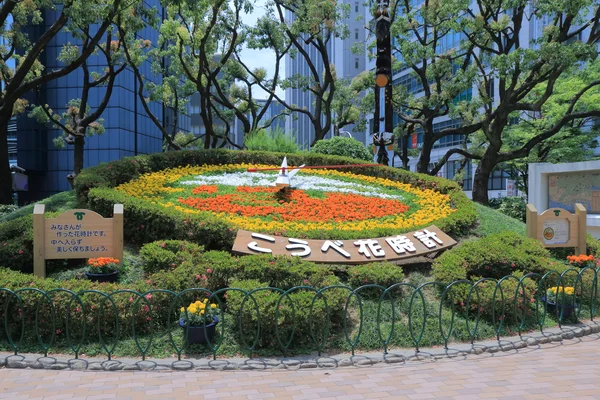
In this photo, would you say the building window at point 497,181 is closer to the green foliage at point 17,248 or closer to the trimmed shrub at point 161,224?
the trimmed shrub at point 161,224

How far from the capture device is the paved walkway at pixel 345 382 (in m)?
4.22

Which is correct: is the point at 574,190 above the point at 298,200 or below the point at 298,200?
above

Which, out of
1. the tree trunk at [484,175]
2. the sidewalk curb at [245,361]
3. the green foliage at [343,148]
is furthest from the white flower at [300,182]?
the tree trunk at [484,175]

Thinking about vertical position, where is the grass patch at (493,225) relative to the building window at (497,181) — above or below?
below

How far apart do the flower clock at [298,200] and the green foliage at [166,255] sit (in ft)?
3.68

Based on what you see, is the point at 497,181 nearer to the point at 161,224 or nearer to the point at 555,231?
the point at 555,231

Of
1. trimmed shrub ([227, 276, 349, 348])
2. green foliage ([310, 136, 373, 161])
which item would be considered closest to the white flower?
green foliage ([310, 136, 373, 161])

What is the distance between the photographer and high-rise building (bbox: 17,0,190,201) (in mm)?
36094

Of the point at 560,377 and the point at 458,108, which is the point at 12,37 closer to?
the point at 458,108

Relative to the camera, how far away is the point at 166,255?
6.67 m

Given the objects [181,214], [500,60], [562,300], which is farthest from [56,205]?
[500,60]

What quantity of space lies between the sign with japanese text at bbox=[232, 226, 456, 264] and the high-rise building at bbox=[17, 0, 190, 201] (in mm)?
31307

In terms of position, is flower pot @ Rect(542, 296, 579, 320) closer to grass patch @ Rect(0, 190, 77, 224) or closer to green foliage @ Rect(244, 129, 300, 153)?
grass patch @ Rect(0, 190, 77, 224)

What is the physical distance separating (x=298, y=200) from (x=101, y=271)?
4798 mm
